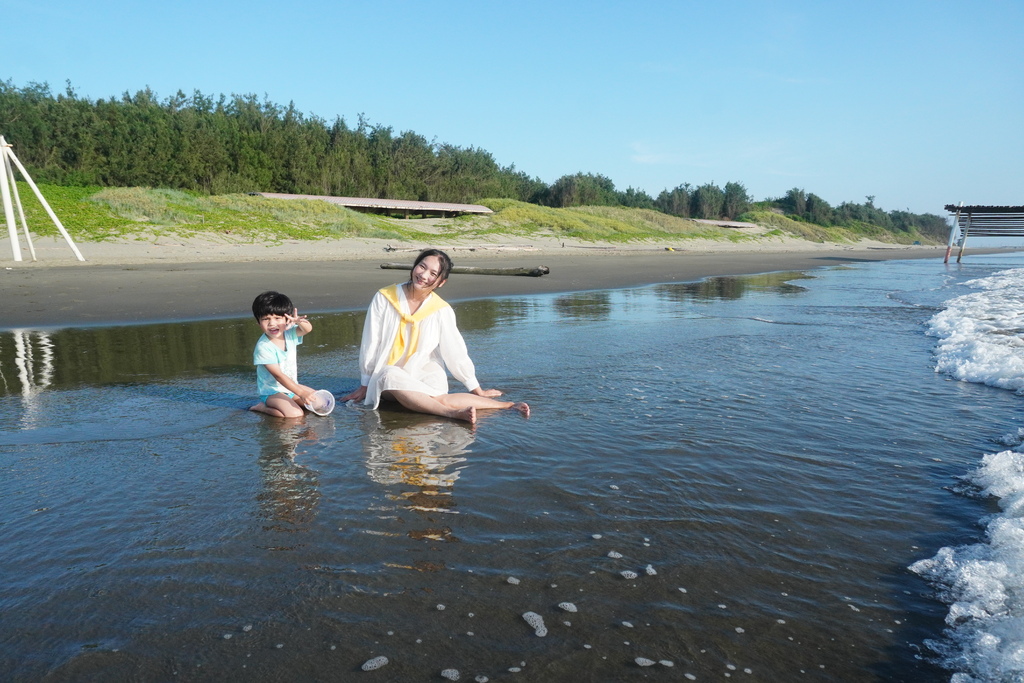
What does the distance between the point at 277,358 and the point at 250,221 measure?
22.7 metres

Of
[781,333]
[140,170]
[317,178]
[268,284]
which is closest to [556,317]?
[781,333]

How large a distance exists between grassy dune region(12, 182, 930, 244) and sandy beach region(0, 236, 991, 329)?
129cm

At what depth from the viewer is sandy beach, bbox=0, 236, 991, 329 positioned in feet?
37.1

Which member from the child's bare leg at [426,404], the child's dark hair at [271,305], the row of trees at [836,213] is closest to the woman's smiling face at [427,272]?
the child's bare leg at [426,404]

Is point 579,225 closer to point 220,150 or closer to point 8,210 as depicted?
point 220,150

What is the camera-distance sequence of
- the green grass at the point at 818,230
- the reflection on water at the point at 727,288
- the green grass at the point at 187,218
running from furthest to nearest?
the green grass at the point at 818,230, the green grass at the point at 187,218, the reflection on water at the point at 727,288

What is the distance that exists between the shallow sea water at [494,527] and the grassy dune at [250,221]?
717 inches

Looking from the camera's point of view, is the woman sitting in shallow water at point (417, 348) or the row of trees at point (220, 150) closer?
the woman sitting in shallow water at point (417, 348)

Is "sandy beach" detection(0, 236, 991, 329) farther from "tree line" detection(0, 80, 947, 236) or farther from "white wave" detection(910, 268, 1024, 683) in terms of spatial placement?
"tree line" detection(0, 80, 947, 236)

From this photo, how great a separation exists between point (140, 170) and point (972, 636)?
147ft

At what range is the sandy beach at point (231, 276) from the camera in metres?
11.3

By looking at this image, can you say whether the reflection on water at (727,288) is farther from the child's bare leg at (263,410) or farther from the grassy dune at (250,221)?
the grassy dune at (250,221)

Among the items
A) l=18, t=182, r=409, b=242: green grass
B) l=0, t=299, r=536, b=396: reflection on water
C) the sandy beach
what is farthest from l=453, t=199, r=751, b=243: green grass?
l=0, t=299, r=536, b=396: reflection on water

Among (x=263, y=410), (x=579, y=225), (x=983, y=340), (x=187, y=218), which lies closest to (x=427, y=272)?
(x=263, y=410)
